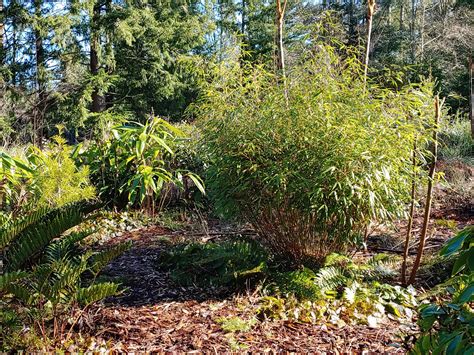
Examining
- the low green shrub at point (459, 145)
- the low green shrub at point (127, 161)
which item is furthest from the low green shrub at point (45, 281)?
the low green shrub at point (459, 145)

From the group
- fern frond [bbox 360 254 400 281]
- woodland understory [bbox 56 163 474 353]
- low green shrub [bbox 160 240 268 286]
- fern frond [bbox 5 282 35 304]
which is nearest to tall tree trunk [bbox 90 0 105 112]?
woodland understory [bbox 56 163 474 353]

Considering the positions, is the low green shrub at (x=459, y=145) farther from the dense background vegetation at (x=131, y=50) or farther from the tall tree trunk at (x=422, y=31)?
the tall tree trunk at (x=422, y=31)

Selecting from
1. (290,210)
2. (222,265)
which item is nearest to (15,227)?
(222,265)

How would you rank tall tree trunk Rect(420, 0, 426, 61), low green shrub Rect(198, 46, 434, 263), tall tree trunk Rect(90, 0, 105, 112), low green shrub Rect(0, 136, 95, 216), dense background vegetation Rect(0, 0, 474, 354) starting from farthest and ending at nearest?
tall tree trunk Rect(420, 0, 426, 61) → tall tree trunk Rect(90, 0, 105, 112) → low green shrub Rect(0, 136, 95, 216) → low green shrub Rect(198, 46, 434, 263) → dense background vegetation Rect(0, 0, 474, 354)

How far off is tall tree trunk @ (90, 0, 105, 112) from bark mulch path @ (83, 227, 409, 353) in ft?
34.6

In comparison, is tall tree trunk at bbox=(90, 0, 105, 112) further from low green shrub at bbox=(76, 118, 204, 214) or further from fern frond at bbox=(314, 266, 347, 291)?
fern frond at bbox=(314, 266, 347, 291)

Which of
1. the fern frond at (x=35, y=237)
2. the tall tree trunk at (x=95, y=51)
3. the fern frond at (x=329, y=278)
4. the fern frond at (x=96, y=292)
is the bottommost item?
the fern frond at (x=329, y=278)

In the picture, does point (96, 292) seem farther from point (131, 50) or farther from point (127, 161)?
point (131, 50)

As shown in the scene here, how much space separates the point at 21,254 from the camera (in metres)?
2.27

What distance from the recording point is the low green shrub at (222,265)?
8.79ft

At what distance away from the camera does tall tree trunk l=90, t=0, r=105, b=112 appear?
11.8m

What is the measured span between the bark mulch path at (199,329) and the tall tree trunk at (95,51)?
34.6 ft

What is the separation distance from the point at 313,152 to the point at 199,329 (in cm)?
119

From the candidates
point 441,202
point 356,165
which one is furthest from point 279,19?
point 441,202
